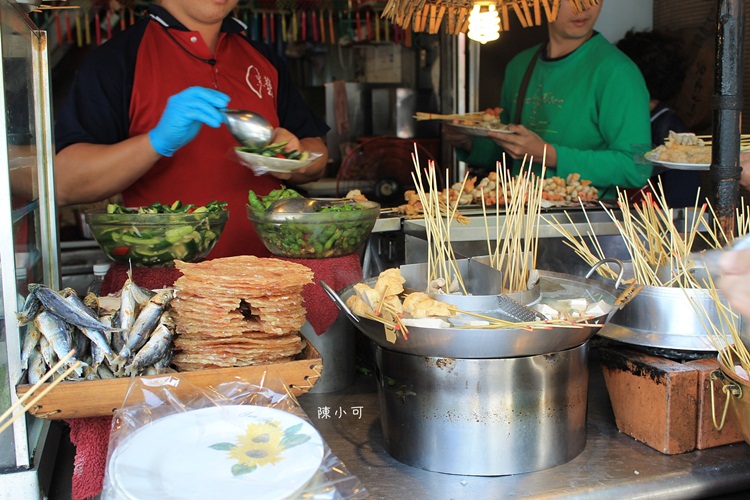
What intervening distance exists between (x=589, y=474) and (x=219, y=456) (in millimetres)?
851

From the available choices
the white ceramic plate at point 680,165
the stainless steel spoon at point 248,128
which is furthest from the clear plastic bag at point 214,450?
the white ceramic plate at point 680,165

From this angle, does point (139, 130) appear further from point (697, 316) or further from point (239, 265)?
point (697, 316)

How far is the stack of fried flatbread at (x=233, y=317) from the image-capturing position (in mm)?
1484

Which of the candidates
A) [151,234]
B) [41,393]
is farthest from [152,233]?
[41,393]

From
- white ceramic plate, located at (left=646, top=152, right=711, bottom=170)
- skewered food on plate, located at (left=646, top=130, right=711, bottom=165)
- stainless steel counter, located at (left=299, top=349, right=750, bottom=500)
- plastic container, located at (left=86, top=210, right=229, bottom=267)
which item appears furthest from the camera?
skewered food on plate, located at (left=646, top=130, right=711, bottom=165)

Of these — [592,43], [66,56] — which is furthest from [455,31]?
[66,56]

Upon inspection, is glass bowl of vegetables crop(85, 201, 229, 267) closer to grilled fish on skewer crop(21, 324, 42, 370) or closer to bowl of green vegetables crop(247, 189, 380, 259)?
bowl of green vegetables crop(247, 189, 380, 259)

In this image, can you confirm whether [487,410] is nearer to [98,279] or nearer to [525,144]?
[98,279]

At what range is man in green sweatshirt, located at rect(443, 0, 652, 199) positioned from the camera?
11.6 ft

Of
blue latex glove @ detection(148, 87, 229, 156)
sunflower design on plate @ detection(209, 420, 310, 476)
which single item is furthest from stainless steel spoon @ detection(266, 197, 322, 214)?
sunflower design on plate @ detection(209, 420, 310, 476)

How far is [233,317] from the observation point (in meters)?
1.49

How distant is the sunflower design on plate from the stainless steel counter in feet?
1.30

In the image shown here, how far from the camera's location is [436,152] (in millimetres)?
5992

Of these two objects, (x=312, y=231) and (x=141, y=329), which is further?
(x=312, y=231)
